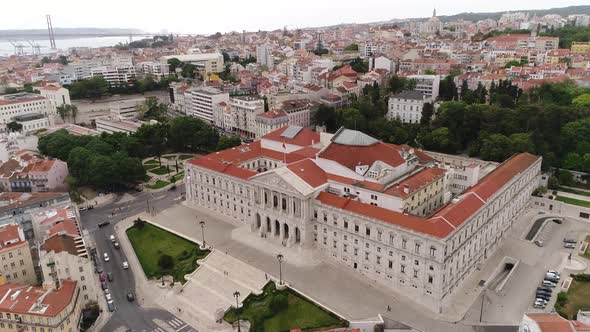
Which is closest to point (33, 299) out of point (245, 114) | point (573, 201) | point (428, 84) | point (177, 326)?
point (177, 326)

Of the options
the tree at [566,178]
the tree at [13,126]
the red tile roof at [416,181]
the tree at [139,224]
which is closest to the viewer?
the red tile roof at [416,181]

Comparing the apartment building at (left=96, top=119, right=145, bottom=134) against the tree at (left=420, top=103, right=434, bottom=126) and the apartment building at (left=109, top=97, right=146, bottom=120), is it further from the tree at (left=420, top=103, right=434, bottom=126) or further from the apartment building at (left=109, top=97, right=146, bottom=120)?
the tree at (left=420, top=103, right=434, bottom=126)

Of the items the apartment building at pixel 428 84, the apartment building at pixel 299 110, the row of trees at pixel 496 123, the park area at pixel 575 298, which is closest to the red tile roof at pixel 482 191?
the row of trees at pixel 496 123

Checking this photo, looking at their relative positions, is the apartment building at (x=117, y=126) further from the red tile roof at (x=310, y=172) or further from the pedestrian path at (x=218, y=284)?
the pedestrian path at (x=218, y=284)

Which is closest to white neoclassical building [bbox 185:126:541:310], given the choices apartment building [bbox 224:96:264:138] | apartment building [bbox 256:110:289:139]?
apartment building [bbox 256:110:289:139]

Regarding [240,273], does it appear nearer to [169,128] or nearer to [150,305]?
[150,305]

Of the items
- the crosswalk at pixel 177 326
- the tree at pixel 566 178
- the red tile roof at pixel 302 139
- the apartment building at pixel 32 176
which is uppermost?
the red tile roof at pixel 302 139

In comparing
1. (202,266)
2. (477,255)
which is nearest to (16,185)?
(202,266)
